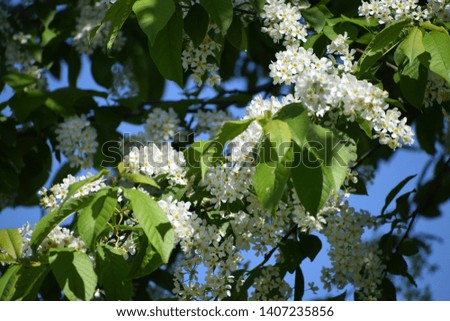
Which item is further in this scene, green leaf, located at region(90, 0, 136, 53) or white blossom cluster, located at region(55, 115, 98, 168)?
white blossom cluster, located at region(55, 115, 98, 168)

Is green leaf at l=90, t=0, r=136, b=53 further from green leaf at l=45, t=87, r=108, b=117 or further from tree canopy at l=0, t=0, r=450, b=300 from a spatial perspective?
green leaf at l=45, t=87, r=108, b=117

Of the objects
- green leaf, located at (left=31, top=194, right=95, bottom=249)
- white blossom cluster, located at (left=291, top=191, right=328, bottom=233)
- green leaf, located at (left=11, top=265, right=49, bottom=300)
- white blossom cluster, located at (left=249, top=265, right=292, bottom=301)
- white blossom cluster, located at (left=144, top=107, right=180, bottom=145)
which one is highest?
green leaf, located at (left=31, top=194, right=95, bottom=249)

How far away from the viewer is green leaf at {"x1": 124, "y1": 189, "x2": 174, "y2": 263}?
7.75 feet

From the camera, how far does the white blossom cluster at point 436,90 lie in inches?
120

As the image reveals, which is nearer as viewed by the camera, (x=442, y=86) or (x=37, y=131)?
(x=442, y=86)

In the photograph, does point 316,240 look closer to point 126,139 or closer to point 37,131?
point 126,139

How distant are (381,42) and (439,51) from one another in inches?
7.4

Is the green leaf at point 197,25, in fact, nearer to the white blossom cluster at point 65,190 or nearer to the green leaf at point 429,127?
the white blossom cluster at point 65,190

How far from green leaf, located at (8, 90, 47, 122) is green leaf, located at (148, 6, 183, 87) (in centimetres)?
154

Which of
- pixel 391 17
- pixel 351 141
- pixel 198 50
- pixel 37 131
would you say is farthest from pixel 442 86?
pixel 37 131

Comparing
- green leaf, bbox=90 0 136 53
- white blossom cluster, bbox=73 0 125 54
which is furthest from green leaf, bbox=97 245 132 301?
white blossom cluster, bbox=73 0 125 54

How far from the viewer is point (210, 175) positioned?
269 centimetres

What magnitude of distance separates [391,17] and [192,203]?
987mm

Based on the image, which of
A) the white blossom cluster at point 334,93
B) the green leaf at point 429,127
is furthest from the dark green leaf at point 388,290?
the white blossom cluster at point 334,93
